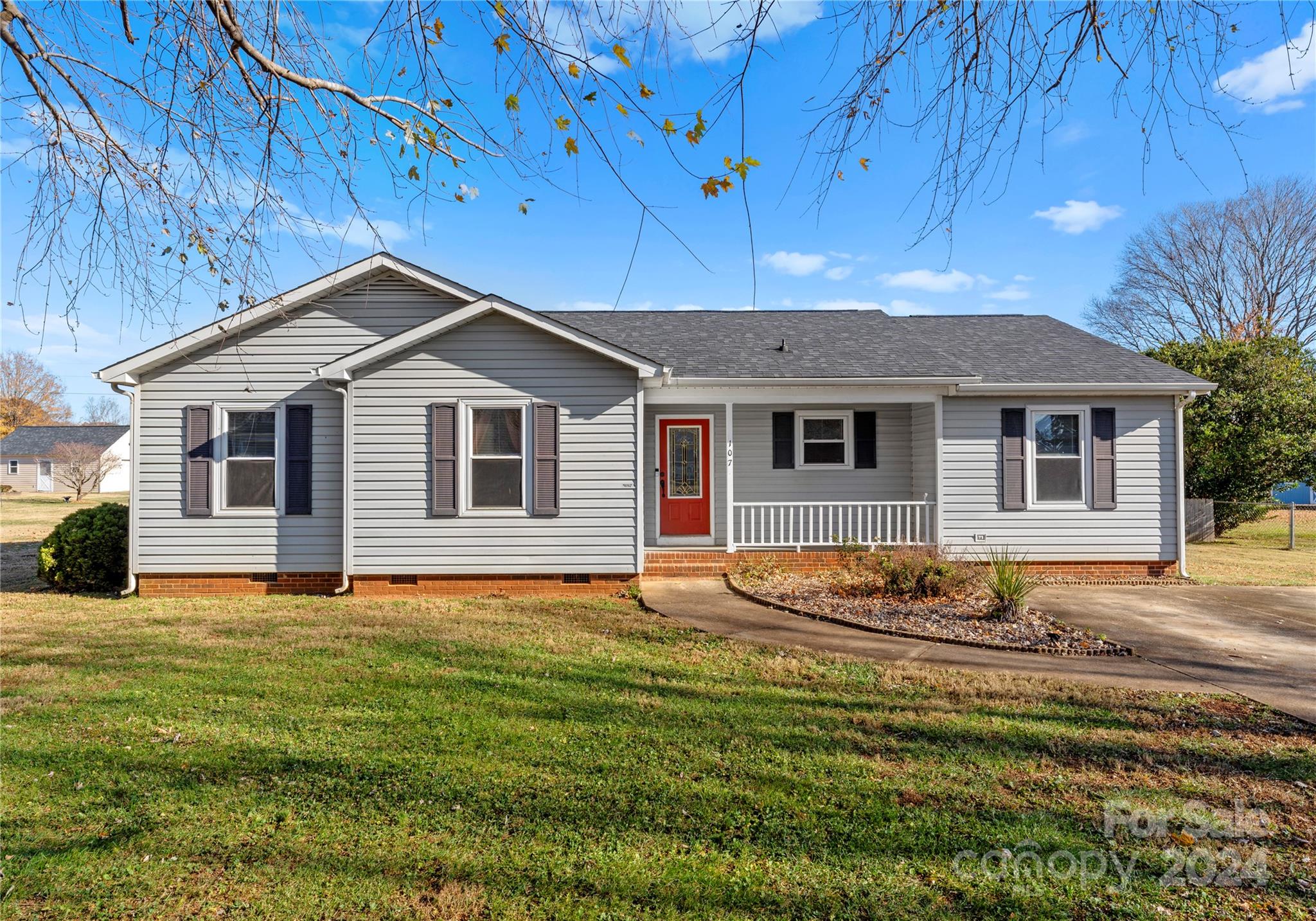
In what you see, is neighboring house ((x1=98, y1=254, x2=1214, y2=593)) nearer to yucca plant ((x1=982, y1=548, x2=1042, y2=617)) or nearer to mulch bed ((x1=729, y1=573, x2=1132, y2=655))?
mulch bed ((x1=729, y1=573, x2=1132, y2=655))

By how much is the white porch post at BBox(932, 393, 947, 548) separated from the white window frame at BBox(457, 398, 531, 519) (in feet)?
21.2

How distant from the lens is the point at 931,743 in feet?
13.3

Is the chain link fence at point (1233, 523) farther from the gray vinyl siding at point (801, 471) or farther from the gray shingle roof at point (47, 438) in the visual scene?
the gray shingle roof at point (47, 438)

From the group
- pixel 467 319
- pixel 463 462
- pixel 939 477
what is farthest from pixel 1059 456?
pixel 467 319

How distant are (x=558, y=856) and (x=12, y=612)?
9373mm

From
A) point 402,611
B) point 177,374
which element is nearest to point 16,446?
point 177,374

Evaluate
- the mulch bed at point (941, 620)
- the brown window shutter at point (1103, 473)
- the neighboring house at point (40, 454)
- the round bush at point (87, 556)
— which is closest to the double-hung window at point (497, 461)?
the mulch bed at point (941, 620)

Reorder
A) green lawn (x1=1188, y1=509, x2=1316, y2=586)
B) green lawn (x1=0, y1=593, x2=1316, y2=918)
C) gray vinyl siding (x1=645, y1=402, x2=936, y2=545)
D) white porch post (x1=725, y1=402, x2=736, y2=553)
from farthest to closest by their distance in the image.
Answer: gray vinyl siding (x1=645, y1=402, x2=936, y2=545) → green lawn (x1=1188, y1=509, x2=1316, y2=586) → white porch post (x1=725, y1=402, x2=736, y2=553) → green lawn (x1=0, y1=593, x2=1316, y2=918)

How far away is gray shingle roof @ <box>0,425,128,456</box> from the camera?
42.6 m

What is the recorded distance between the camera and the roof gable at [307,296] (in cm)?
879

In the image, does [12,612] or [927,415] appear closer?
[12,612]

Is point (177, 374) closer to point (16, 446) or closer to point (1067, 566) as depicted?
point (1067, 566)

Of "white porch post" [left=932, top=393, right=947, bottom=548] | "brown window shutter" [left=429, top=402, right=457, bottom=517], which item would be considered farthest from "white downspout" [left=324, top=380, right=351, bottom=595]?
"white porch post" [left=932, top=393, right=947, bottom=548]

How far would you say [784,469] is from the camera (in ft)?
37.5
